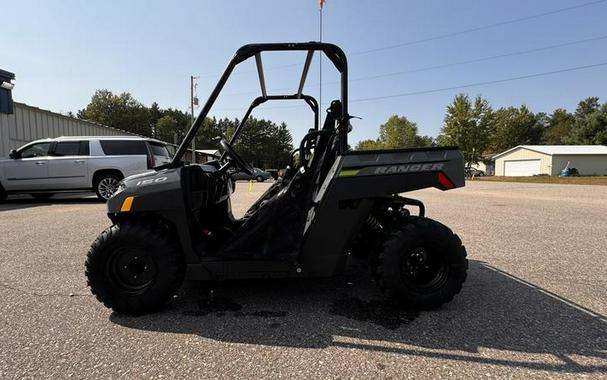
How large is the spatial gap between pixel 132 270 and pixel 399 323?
2173mm

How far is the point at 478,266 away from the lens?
15.0 ft

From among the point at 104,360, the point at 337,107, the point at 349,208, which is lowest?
the point at 104,360

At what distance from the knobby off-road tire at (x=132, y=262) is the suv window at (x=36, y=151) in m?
10.9

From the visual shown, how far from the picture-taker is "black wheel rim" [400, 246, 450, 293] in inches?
125

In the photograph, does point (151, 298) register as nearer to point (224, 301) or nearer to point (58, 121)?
point (224, 301)

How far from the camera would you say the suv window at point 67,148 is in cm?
1187

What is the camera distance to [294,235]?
331 cm

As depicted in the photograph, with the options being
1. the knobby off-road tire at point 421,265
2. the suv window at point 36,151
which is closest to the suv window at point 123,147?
the suv window at point 36,151

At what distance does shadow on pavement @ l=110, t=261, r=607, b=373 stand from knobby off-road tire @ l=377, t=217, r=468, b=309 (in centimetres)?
15

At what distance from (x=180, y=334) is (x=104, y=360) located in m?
0.51

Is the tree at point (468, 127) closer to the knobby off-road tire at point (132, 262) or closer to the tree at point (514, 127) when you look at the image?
the tree at point (514, 127)

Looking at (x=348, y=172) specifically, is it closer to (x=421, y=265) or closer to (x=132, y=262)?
(x=421, y=265)

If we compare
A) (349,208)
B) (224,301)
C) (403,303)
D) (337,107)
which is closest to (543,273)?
(403,303)

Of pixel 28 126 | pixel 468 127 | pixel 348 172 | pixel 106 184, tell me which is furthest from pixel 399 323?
pixel 468 127
